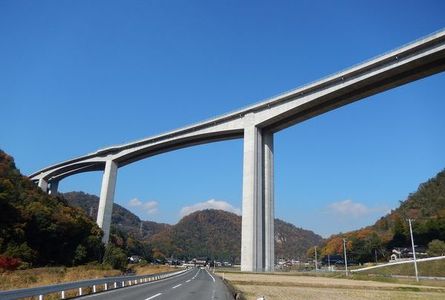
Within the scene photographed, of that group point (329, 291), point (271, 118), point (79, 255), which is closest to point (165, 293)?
point (329, 291)

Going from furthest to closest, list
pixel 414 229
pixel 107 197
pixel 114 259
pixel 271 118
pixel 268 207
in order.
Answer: pixel 414 229 → pixel 107 197 → pixel 114 259 → pixel 271 118 → pixel 268 207

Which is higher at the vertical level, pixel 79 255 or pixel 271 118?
pixel 271 118

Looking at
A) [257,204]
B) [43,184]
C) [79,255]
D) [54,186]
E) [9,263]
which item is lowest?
[9,263]

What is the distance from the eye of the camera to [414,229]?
120 m

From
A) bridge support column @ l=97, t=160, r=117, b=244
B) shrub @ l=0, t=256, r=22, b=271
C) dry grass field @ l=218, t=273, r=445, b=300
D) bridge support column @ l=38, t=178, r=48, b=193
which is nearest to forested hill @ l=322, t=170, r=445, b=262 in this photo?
bridge support column @ l=97, t=160, r=117, b=244

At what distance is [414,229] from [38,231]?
105m

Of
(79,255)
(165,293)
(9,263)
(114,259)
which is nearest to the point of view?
(165,293)

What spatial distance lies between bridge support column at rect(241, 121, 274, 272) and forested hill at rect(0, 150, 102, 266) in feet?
94.4

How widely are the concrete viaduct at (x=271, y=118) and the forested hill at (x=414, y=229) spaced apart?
2955 inches

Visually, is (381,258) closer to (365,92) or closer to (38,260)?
(365,92)

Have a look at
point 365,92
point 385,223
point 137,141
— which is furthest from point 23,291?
point 385,223

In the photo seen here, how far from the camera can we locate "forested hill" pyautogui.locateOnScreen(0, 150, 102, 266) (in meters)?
52.6

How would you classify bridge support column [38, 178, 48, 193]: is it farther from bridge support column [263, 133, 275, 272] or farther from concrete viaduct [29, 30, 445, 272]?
bridge support column [263, 133, 275, 272]

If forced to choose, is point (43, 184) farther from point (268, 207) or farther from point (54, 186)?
point (268, 207)
